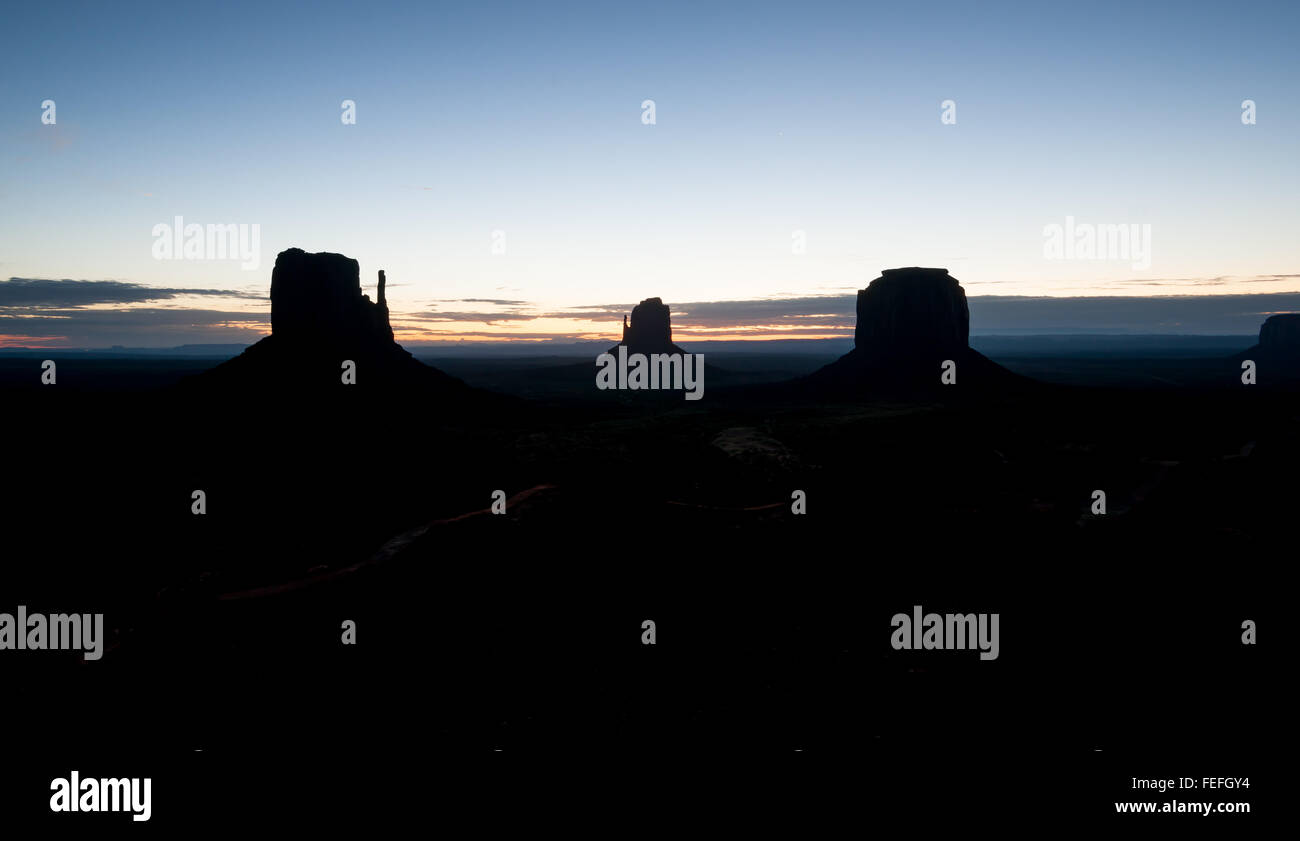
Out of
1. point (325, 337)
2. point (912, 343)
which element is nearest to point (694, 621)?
point (325, 337)

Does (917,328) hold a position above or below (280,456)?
above

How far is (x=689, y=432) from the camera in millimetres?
90188

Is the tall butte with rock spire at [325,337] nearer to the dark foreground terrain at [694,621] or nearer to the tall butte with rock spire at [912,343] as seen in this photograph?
the dark foreground terrain at [694,621]

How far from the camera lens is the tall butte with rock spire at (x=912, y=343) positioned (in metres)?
142

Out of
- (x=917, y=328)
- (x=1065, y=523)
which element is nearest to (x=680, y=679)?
(x=1065, y=523)

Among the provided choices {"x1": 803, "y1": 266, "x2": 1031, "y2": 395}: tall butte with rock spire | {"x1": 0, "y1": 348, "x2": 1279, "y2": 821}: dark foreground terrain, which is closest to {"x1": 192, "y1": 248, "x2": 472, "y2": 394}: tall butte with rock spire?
{"x1": 0, "y1": 348, "x2": 1279, "y2": 821}: dark foreground terrain

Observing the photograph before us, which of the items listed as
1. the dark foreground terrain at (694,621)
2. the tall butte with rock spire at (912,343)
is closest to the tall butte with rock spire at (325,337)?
the dark foreground terrain at (694,621)

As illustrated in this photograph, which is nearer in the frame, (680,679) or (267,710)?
(267,710)

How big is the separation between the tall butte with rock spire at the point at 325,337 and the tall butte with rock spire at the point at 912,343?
268 feet

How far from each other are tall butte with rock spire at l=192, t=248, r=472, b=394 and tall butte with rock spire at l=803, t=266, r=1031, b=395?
3212 inches

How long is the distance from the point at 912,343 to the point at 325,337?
377ft

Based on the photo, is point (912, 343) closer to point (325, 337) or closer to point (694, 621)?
point (325, 337)
